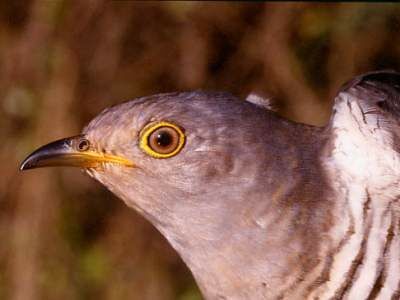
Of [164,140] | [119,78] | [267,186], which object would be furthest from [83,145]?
[119,78]

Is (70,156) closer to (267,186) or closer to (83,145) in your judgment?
(83,145)

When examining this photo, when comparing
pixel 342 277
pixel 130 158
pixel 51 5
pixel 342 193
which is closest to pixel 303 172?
pixel 342 193

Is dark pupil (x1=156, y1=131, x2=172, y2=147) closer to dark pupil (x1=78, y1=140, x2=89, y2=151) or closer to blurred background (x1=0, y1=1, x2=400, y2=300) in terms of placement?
dark pupil (x1=78, y1=140, x2=89, y2=151)

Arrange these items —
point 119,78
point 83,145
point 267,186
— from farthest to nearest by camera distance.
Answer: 1. point 119,78
2. point 83,145
3. point 267,186

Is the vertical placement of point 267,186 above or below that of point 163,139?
below

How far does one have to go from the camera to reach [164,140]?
2.26 meters

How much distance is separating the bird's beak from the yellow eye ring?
0.13 m

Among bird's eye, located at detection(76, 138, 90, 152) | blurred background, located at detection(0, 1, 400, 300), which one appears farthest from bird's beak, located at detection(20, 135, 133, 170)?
blurred background, located at detection(0, 1, 400, 300)

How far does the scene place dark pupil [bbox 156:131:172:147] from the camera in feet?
7.41

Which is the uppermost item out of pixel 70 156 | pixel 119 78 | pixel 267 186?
pixel 119 78

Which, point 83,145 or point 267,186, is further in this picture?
point 83,145

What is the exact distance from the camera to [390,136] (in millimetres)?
2184

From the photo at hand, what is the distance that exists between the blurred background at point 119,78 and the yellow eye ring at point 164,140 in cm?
272

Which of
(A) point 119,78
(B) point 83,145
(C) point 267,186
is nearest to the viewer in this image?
(C) point 267,186
